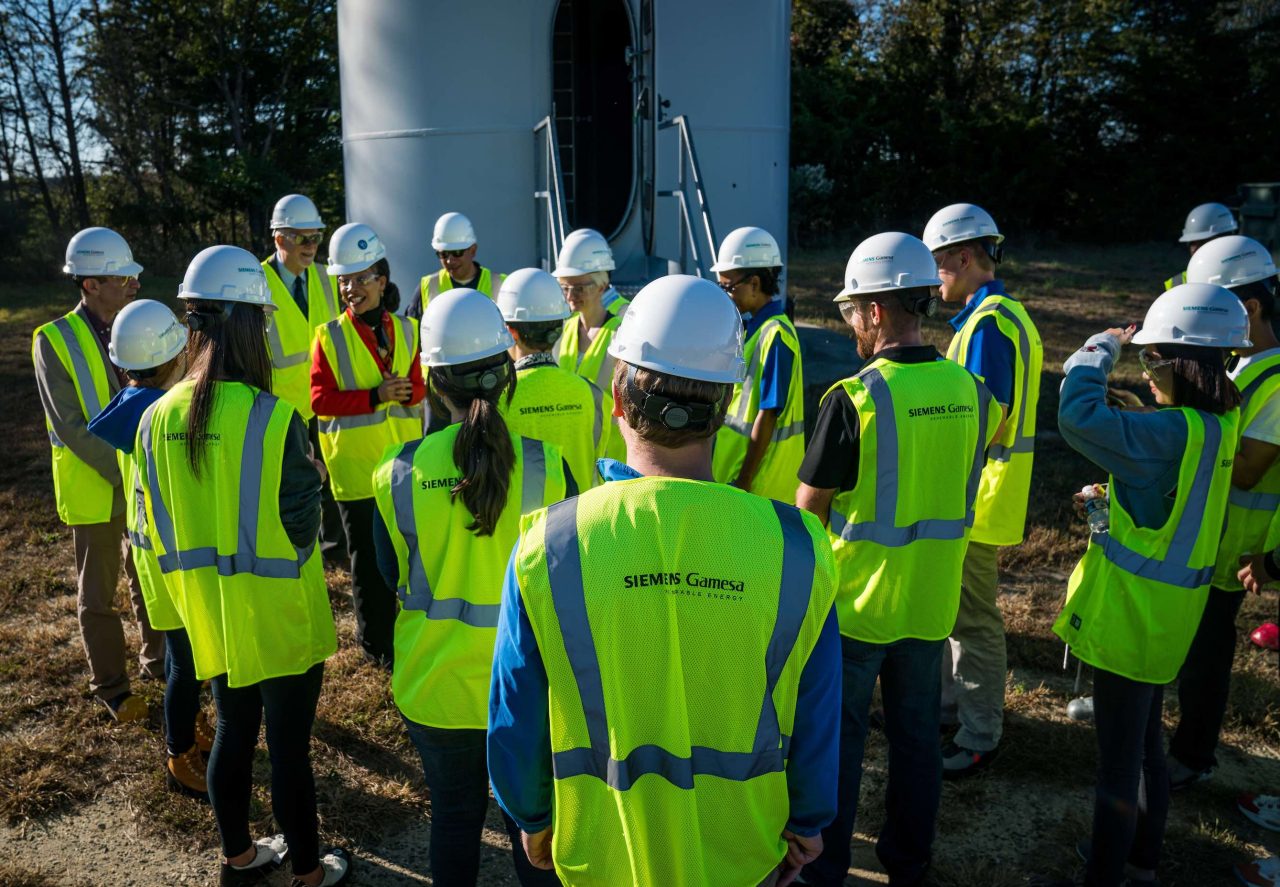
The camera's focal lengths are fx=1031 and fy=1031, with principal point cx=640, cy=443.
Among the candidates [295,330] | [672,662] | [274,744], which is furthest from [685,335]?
[295,330]

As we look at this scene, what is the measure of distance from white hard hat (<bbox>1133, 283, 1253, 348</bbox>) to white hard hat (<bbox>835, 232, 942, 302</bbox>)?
668 millimetres

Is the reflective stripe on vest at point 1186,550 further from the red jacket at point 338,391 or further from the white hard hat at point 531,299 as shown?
the red jacket at point 338,391

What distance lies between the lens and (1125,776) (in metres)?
3.16

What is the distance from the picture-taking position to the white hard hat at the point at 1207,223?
752cm

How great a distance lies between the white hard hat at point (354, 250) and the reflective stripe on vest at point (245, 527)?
198cm

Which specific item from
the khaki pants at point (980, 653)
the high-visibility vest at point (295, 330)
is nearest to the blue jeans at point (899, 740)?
the khaki pants at point (980, 653)

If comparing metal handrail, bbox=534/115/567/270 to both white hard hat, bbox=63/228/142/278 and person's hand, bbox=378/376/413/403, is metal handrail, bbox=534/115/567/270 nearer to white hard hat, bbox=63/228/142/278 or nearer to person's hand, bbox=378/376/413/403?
person's hand, bbox=378/376/413/403

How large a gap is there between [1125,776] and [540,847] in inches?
78.3

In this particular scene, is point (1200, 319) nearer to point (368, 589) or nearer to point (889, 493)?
point (889, 493)

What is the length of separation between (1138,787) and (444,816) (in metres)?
2.12

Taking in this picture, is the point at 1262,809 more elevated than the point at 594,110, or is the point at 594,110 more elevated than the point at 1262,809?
the point at 594,110

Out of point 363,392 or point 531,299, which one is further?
point 363,392

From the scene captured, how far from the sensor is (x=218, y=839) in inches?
155

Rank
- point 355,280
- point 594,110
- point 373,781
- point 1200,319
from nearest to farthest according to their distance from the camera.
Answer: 1. point 1200,319
2. point 373,781
3. point 355,280
4. point 594,110
